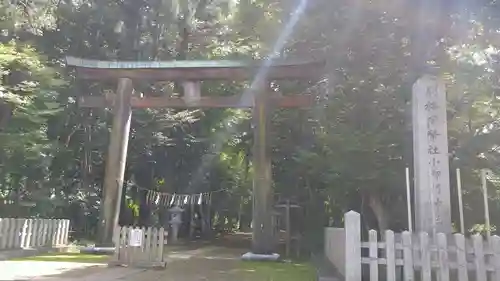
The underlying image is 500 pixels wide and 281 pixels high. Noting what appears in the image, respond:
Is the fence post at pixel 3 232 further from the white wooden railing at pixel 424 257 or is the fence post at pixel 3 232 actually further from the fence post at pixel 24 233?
the white wooden railing at pixel 424 257

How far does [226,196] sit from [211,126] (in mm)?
4136

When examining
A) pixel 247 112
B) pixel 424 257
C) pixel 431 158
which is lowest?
pixel 424 257

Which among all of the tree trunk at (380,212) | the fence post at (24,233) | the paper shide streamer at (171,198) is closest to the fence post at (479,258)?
the tree trunk at (380,212)

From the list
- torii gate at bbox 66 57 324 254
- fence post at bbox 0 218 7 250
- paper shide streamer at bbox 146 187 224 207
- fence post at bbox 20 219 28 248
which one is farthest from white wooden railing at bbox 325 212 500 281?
paper shide streamer at bbox 146 187 224 207

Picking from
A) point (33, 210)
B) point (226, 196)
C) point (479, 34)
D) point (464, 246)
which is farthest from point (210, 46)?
point (464, 246)

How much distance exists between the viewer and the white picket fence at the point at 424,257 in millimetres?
6168

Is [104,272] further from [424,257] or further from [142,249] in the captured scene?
[424,257]

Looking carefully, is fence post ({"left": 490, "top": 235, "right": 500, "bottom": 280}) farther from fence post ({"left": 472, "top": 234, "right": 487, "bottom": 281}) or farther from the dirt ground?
the dirt ground

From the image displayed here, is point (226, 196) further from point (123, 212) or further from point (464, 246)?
point (464, 246)

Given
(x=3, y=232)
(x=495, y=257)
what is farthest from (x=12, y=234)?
(x=495, y=257)

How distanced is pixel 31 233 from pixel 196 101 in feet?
17.7

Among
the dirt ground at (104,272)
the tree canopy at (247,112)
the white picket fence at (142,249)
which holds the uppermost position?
the tree canopy at (247,112)

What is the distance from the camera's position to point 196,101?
13.3 metres

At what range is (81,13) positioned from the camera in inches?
690
